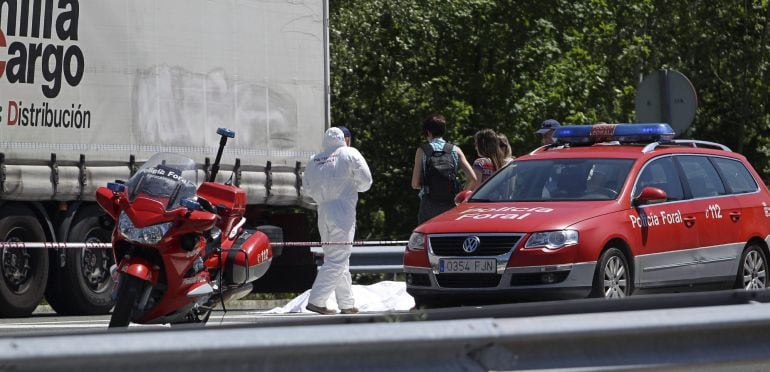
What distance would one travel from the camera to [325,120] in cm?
1889

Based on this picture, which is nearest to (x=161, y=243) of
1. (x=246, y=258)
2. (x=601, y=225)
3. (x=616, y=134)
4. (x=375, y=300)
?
(x=246, y=258)

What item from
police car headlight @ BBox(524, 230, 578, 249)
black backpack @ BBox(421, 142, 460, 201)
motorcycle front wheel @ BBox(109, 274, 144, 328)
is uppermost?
black backpack @ BBox(421, 142, 460, 201)

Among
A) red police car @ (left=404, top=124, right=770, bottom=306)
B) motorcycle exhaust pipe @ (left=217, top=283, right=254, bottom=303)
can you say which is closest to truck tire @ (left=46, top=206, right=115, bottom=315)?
red police car @ (left=404, top=124, right=770, bottom=306)

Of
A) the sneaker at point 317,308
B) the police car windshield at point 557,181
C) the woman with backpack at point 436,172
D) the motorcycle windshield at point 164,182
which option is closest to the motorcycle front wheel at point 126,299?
the motorcycle windshield at point 164,182

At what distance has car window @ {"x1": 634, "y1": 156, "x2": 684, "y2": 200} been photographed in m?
13.4

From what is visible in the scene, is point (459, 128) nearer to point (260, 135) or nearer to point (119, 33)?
point (260, 135)

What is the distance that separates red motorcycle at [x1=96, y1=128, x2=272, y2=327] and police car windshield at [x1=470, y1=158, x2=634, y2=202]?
3478 millimetres

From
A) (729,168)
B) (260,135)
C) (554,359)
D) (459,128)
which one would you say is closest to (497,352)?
(554,359)

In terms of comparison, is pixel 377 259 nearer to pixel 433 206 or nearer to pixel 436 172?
pixel 433 206

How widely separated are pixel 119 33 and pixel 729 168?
235 inches

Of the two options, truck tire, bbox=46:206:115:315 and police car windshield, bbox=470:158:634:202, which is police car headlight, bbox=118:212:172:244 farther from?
truck tire, bbox=46:206:115:315

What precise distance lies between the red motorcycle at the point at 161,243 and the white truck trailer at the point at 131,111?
286 centimetres

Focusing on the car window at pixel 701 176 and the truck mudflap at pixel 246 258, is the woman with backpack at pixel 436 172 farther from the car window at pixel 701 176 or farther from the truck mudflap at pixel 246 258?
the truck mudflap at pixel 246 258

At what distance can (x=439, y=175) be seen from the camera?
50.8ft
